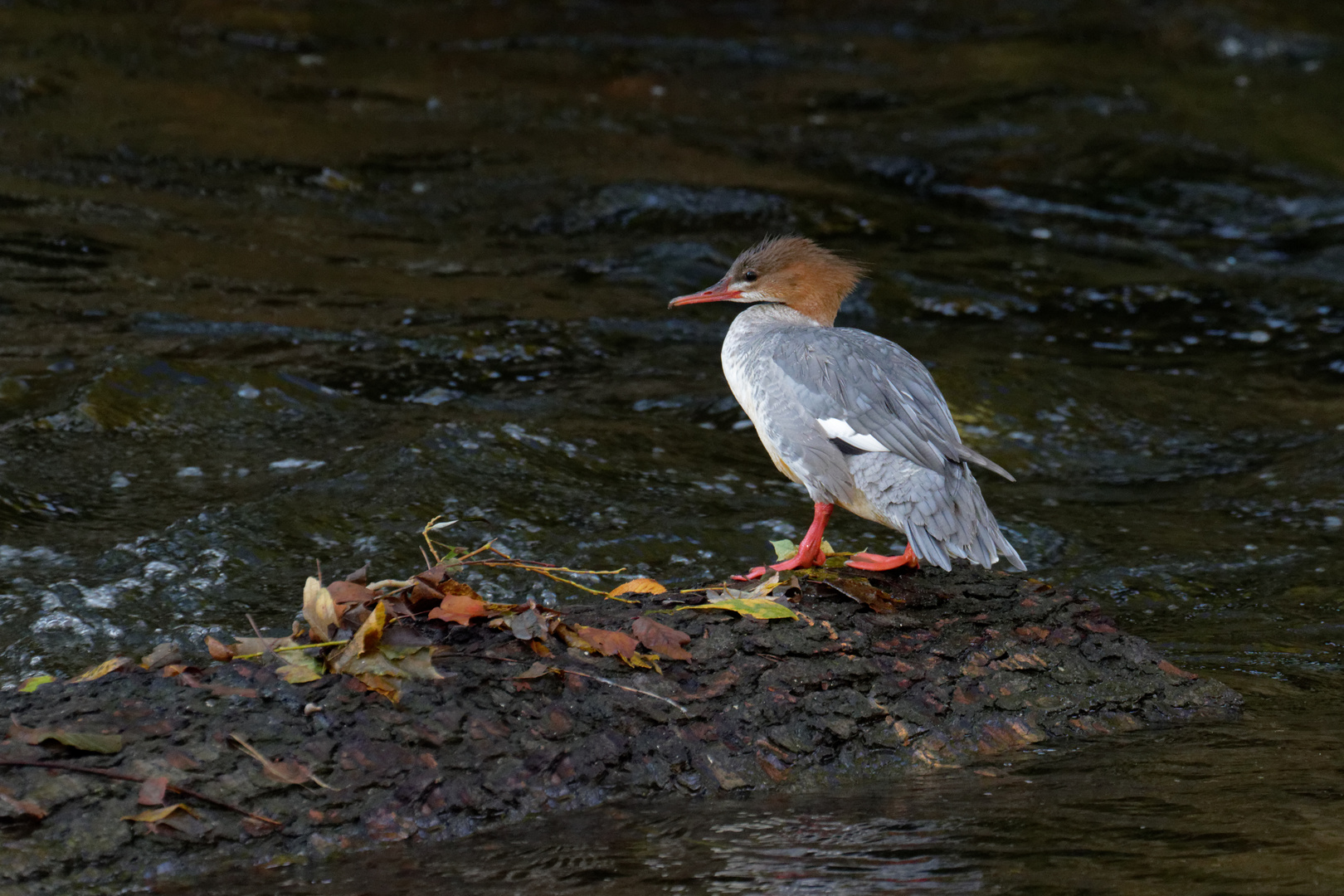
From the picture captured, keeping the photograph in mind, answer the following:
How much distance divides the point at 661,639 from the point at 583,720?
317 millimetres

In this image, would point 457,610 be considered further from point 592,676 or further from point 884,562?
point 884,562

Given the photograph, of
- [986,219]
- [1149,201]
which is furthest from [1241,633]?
[1149,201]

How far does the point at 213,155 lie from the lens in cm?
1116

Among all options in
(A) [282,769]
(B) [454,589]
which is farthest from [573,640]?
(A) [282,769]

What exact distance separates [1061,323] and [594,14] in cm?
891

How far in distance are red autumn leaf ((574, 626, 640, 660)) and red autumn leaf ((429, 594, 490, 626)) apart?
0.28 meters

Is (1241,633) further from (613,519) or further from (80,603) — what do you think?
(80,603)

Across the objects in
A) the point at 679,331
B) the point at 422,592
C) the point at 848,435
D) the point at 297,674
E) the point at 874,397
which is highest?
the point at 874,397

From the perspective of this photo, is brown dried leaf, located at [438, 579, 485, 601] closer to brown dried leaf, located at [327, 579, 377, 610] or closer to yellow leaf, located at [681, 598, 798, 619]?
brown dried leaf, located at [327, 579, 377, 610]

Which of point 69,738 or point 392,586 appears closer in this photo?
point 69,738

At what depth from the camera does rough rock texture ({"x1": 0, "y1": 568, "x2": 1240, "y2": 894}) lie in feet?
9.03

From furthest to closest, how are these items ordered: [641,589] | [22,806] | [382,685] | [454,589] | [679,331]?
[679,331] → [641,589] → [454,589] → [382,685] → [22,806]

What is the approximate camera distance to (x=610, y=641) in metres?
3.31

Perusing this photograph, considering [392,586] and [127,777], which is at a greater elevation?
[392,586]
